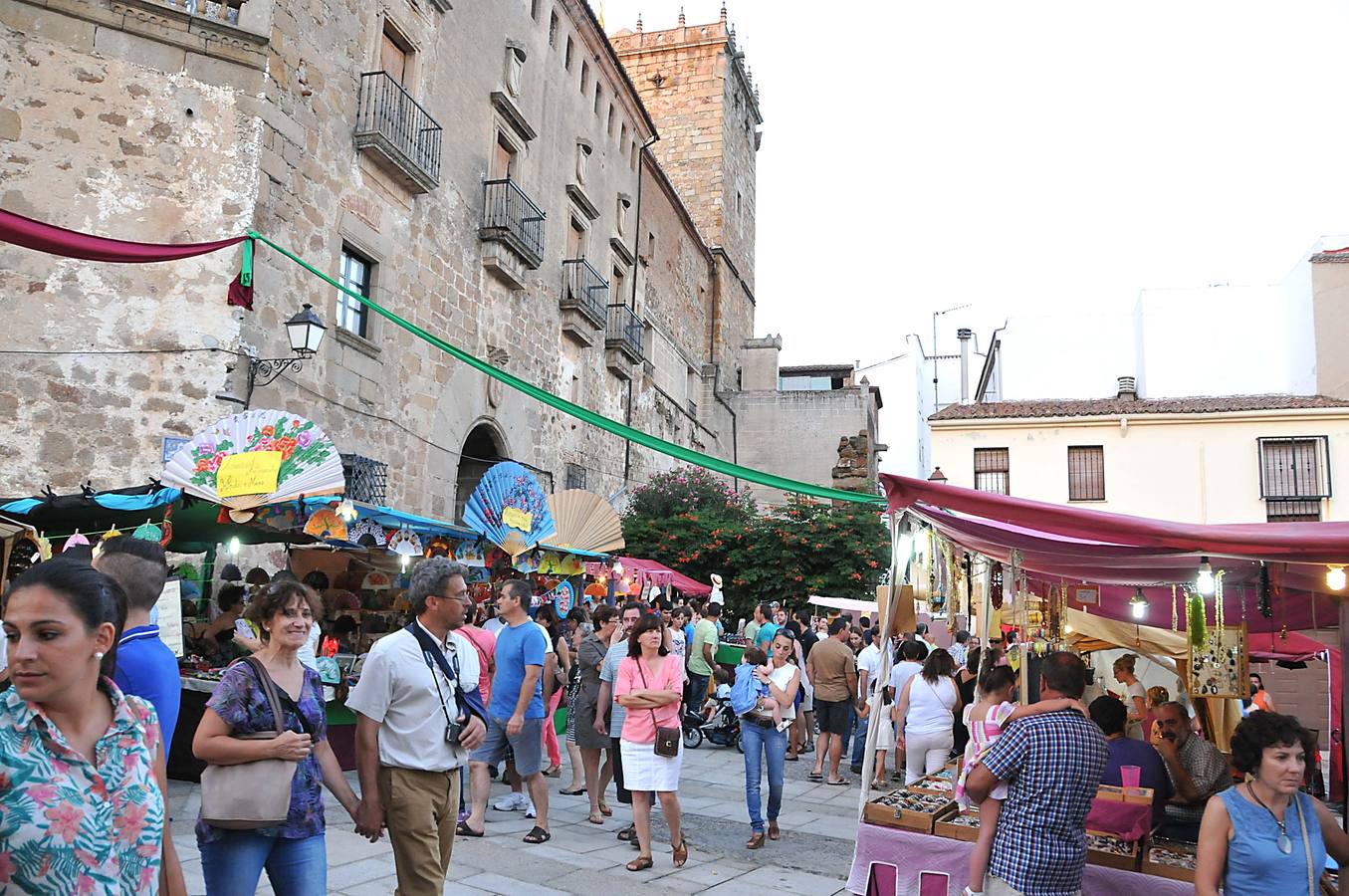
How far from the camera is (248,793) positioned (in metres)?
3.26

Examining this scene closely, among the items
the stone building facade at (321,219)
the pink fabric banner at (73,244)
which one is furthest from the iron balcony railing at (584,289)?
the pink fabric banner at (73,244)

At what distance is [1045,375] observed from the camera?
29422mm

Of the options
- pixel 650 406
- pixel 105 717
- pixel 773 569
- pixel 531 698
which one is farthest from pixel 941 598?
pixel 650 406

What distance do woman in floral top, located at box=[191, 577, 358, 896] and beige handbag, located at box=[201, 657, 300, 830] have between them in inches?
1.3

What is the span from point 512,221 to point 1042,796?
15.3 metres

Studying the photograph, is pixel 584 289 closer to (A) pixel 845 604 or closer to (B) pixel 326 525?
(A) pixel 845 604

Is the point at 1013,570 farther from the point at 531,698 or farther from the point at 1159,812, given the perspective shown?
the point at 531,698

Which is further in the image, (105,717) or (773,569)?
(773,569)

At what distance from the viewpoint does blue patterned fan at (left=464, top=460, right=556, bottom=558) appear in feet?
37.2

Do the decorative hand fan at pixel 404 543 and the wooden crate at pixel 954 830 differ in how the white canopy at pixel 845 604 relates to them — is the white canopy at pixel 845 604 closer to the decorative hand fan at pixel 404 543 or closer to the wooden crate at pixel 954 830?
the decorative hand fan at pixel 404 543

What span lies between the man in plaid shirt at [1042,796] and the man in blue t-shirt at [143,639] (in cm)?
337

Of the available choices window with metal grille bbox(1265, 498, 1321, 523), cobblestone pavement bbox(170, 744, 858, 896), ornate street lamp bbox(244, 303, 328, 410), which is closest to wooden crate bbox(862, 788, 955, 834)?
→ cobblestone pavement bbox(170, 744, 858, 896)

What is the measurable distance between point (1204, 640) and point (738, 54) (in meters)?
34.7

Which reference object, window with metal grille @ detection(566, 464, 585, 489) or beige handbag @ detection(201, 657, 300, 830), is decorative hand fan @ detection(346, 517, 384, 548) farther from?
window with metal grille @ detection(566, 464, 585, 489)
